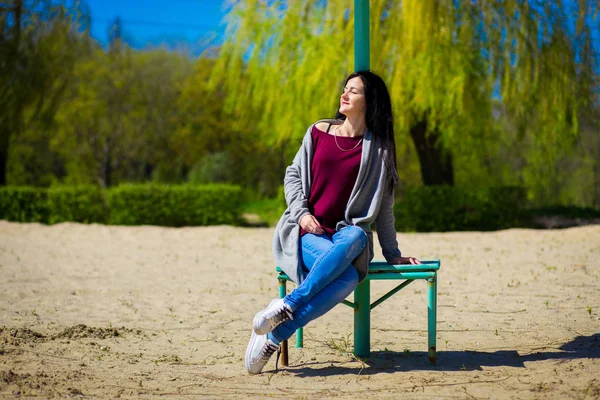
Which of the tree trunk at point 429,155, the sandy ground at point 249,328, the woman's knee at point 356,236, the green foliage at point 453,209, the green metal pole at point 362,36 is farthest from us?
the tree trunk at point 429,155

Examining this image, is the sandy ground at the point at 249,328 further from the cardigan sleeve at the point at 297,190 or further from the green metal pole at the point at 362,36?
the green metal pole at the point at 362,36

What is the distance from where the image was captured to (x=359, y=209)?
12.2 feet

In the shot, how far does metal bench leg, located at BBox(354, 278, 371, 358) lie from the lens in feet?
12.9

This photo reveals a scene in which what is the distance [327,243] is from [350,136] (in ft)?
2.15

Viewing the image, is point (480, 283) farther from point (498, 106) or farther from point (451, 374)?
point (498, 106)

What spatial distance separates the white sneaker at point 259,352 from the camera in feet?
11.6

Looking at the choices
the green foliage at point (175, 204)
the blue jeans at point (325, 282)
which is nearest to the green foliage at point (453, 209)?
the green foliage at point (175, 204)

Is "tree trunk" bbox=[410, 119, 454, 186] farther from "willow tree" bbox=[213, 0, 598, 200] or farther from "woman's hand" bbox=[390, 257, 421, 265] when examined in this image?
"woman's hand" bbox=[390, 257, 421, 265]

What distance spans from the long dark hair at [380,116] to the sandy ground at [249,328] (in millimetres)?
1128

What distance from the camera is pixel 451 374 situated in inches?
141

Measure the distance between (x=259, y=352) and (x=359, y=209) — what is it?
932 mm

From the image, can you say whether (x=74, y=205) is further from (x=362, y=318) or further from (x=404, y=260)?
(x=404, y=260)

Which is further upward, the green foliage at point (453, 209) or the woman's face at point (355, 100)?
the woman's face at point (355, 100)

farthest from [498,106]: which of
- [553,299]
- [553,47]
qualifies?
[553,299]
